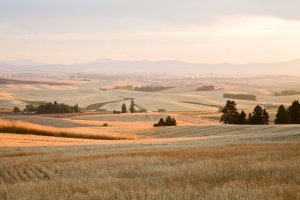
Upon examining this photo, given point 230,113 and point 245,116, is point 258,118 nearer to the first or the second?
point 245,116

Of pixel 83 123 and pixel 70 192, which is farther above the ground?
pixel 70 192

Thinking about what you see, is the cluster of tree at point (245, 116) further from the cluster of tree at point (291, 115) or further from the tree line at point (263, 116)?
the cluster of tree at point (291, 115)

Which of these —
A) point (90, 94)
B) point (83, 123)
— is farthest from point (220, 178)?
point (90, 94)

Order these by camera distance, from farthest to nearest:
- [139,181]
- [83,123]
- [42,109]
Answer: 1. [42,109]
2. [83,123]
3. [139,181]

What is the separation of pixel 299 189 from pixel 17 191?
5.60 meters

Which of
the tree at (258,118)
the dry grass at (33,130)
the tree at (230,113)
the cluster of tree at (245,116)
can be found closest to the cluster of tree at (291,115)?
the tree at (258,118)

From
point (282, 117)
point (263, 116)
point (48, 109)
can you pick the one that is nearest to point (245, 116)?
point (263, 116)

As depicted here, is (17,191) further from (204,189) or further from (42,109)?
(42,109)

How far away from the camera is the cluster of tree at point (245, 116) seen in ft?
256

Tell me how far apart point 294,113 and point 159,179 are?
221ft

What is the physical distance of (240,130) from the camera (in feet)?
178

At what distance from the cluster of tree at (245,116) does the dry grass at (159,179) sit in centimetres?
6391

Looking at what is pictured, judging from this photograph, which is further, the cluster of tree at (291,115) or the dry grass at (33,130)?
the cluster of tree at (291,115)

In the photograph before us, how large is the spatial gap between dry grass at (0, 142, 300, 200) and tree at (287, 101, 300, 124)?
60802 millimetres
